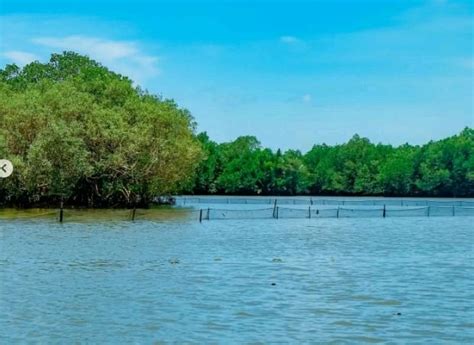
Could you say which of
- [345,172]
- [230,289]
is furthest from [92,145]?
[345,172]

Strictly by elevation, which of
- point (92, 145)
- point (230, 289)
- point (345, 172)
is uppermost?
point (345, 172)

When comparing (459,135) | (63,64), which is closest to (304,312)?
(63,64)

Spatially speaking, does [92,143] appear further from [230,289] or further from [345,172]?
[345,172]

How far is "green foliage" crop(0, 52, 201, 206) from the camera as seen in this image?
178ft

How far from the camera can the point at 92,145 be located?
57938mm

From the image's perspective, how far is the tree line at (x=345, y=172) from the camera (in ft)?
438

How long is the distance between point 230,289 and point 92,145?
4074cm

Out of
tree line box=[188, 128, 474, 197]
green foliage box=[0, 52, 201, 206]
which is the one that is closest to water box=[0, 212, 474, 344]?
green foliage box=[0, 52, 201, 206]

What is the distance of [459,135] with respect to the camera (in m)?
154

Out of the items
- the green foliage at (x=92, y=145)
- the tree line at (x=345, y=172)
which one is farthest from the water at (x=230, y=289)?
the tree line at (x=345, y=172)

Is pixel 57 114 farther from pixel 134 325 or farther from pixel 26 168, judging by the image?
pixel 134 325

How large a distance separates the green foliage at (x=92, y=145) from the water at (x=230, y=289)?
59.4ft

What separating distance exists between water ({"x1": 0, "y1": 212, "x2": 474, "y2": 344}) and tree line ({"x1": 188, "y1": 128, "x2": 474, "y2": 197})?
3722 inches

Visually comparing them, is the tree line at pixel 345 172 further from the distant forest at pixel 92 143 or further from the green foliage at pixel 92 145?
the green foliage at pixel 92 145
